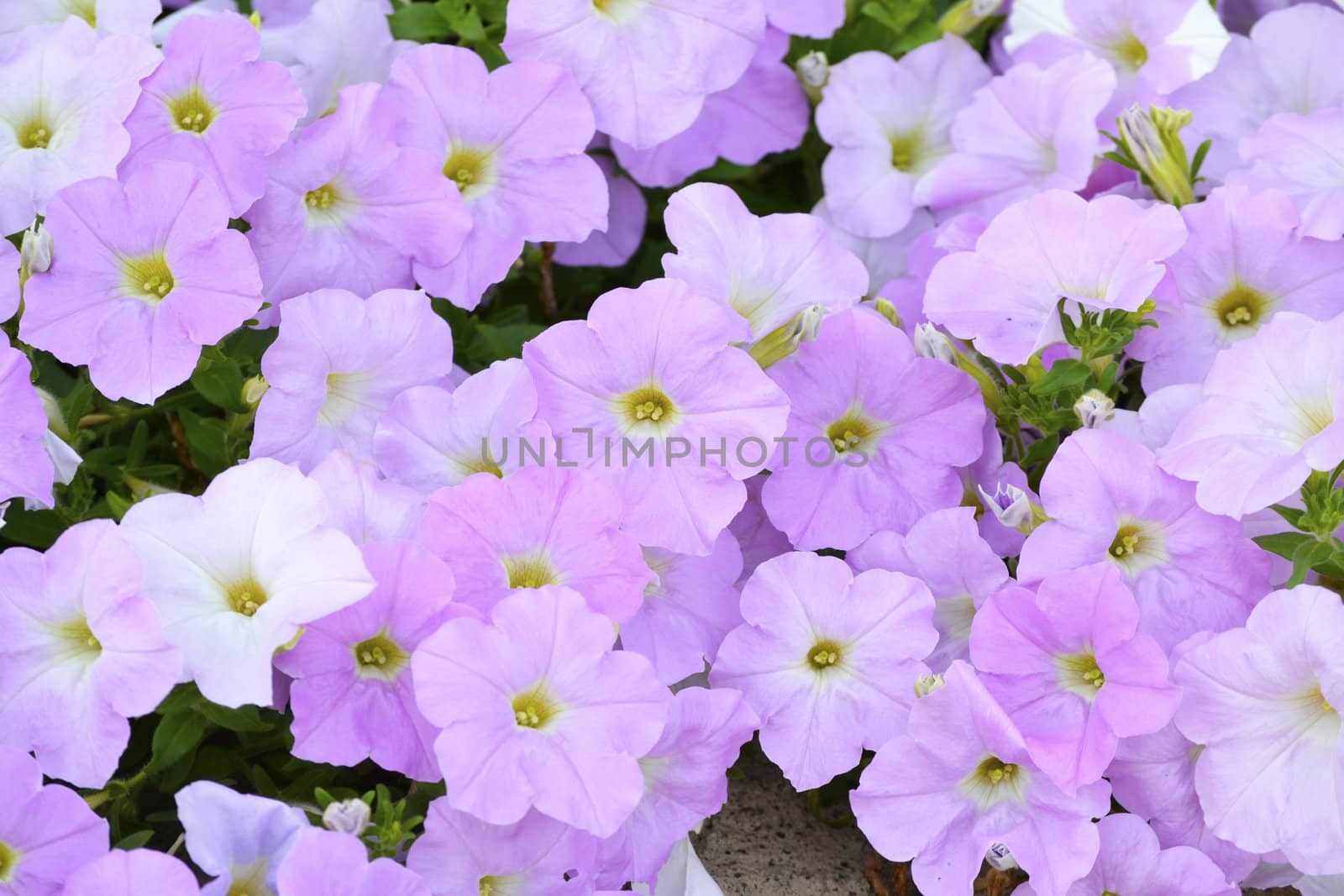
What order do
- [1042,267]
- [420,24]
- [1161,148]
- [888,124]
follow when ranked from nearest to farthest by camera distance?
1. [1042,267]
2. [1161,148]
3. [420,24]
4. [888,124]

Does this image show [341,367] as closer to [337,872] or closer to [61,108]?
[61,108]

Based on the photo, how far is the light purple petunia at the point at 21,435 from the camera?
49.3 inches

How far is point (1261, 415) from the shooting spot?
4.31 feet

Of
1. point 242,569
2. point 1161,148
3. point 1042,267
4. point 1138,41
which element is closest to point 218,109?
point 242,569

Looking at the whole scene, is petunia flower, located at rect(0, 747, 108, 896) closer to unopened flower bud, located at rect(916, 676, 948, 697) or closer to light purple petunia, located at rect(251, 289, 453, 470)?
light purple petunia, located at rect(251, 289, 453, 470)

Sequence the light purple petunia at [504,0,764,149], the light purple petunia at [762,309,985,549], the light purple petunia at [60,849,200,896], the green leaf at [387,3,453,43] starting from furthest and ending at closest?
1. the green leaf at [387,3,453,43]
2. the light purple petunia at [504,0,764,149]
3. the light purple petunia at [762,309,985,549]
4. the light purple petunia at [60,849,200,896]

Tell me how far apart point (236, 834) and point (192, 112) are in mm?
741

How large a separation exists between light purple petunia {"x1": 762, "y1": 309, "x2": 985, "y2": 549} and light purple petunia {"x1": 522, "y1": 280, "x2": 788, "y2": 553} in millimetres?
101

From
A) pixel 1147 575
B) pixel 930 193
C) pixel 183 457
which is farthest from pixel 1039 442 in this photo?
pixel 183 457

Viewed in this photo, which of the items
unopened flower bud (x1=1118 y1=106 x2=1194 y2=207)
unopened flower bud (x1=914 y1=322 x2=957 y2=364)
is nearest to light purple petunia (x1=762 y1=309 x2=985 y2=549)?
unopened flower bud (x1=914 y1=322 x2=957 y2=364)

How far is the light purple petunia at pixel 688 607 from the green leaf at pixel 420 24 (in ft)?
2.26

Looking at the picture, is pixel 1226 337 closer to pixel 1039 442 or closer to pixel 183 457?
pixel 1039 442

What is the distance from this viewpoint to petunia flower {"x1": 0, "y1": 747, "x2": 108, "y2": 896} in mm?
1137

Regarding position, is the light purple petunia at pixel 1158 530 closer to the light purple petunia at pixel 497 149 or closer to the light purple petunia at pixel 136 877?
the light purple petunia at pixel 497 149
